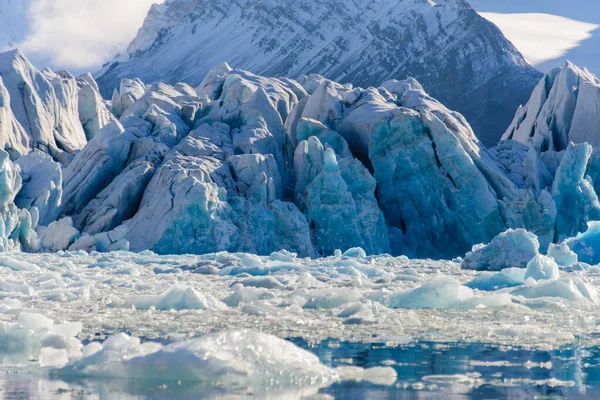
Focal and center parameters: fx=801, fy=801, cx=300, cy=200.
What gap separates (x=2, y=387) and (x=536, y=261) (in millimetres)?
9363

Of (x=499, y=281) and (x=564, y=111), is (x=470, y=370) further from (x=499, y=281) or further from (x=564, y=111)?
(x=564, y=111)

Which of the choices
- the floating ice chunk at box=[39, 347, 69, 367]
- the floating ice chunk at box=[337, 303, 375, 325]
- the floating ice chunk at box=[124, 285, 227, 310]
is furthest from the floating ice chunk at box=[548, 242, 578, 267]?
the floating ice chunk at box=[39, 347, 69, 367]

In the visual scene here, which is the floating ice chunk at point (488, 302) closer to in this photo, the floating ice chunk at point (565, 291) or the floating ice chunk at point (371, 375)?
the floating ice chunk at point (565, 291)

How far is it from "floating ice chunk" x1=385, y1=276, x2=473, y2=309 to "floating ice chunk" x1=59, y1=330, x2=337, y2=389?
4.25 metres

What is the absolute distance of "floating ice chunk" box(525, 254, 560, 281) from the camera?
12117 millimetres

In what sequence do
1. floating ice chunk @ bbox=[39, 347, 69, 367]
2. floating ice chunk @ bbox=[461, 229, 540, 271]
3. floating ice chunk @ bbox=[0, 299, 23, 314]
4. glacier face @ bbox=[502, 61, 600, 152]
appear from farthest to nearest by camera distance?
1. glacier face @ bbox=[502, 61, 600, 152]
2. floating ice chunk @ bbox=[461, 229, 540, 271]
3. floating ice chunk @ bbox=[0, 299, 23, 314]
4. floating ice chunk @ bbox=[39, 347, 69, 367]

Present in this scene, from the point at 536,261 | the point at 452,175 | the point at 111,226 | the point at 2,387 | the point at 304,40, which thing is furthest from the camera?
the point at 304,40

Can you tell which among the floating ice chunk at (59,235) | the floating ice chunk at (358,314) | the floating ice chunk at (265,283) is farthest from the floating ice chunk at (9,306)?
the floating ice chunk at (59,235)

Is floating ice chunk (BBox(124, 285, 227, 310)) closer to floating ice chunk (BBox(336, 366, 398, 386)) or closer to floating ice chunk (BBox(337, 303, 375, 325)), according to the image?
floating ice chunk (BBox(337, 303, 375, 325))

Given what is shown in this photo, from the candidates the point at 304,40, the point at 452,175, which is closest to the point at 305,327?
the point at 452,175

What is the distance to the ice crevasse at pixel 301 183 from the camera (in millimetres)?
22359

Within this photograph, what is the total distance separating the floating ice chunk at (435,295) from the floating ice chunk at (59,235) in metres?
15.2

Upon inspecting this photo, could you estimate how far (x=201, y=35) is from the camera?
358ft

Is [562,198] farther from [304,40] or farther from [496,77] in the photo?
[304,40]
